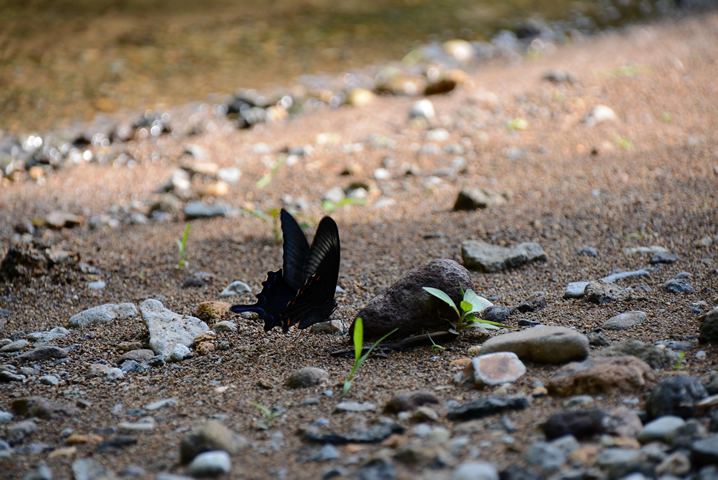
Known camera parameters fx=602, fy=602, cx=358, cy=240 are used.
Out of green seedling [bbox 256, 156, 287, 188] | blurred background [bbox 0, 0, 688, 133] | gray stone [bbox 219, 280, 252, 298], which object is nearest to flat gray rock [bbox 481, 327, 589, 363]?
gray stone [bbox 219, 280, 252, 298]

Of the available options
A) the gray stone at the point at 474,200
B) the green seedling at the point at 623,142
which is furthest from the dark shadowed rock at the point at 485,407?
the green seedling at the point at 623,142

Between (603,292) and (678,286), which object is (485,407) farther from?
(678,286)

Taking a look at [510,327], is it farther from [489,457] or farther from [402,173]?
[402,173]

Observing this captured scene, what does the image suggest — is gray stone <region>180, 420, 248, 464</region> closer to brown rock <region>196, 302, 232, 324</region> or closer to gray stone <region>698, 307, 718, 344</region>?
brown rock <region>196, 302, 232, 324</region>

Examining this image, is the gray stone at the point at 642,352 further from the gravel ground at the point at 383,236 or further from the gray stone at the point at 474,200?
the gray stone at the point at 474,200

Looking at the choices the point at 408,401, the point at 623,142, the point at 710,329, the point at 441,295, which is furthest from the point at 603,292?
the point at 623,142
